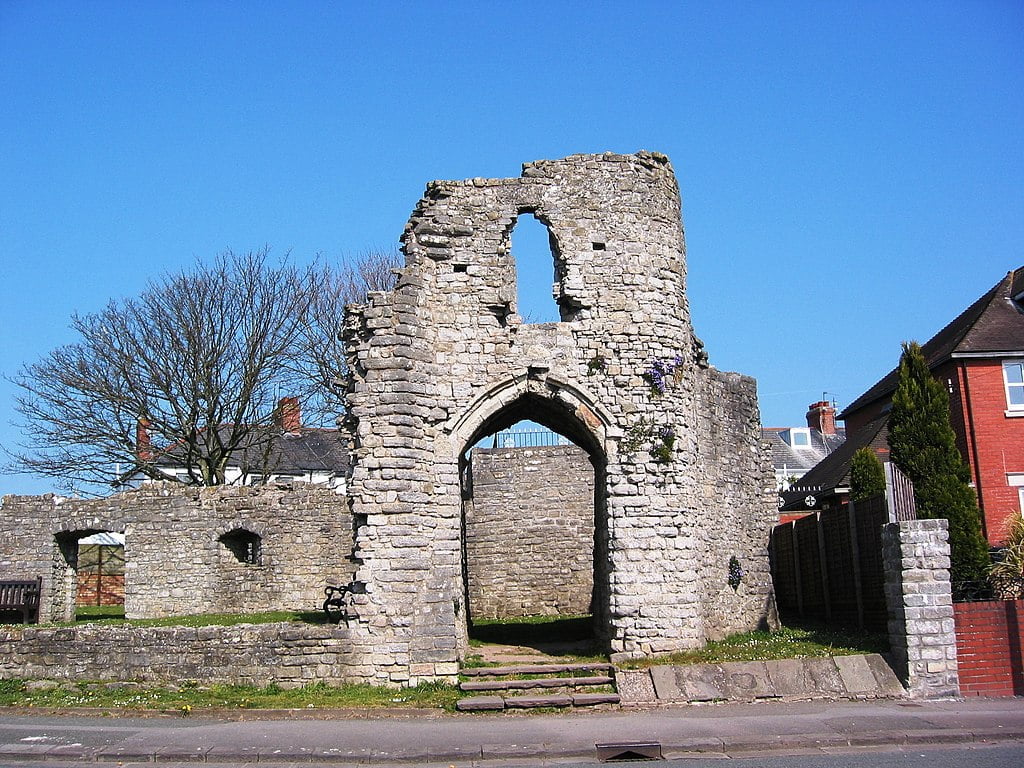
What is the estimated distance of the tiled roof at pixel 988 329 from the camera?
2473 centimetres

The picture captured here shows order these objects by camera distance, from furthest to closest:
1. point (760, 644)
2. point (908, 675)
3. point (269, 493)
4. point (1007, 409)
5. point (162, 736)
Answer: point (1007, 409)
point (269, 493)
point (760, 644)
point (908, 675)
point (162, 736)

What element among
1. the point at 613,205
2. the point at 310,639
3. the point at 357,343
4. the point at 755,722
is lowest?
the point at 755,722

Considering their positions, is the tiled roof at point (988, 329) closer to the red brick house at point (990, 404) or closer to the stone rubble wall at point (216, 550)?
the red brick house at point (990, 404)

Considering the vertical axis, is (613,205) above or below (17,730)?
above

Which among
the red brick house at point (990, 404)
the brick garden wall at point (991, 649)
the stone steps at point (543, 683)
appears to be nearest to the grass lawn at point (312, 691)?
the stone steps at point (543, 683)

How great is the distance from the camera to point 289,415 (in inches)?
1267

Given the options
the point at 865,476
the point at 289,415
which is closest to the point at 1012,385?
the point at 865,476

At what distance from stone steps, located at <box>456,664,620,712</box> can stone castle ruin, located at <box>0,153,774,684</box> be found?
0.67 metres

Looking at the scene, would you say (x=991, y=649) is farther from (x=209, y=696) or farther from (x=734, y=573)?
(x=209, y=696)

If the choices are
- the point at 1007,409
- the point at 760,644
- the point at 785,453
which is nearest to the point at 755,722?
the point at 760,644

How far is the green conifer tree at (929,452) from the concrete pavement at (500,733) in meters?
4.12

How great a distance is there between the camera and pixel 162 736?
10422 mm

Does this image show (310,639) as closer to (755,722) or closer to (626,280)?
(755,722)

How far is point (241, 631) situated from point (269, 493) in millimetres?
8565
